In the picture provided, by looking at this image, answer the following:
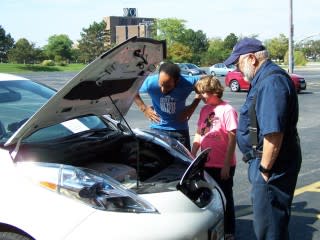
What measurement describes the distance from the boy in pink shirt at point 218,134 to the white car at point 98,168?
0.31m

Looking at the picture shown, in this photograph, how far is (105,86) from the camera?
371 centimetres

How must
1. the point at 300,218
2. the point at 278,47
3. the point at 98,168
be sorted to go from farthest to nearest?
the point at 278,47 < the point at 300,218 < the point at 98,168

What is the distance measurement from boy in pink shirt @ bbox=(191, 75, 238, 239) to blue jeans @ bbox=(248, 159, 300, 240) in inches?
35.4

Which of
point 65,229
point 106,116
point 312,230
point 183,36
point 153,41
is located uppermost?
point 183,36

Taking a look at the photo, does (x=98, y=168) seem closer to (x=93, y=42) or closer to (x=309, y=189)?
(x=309, y=189)

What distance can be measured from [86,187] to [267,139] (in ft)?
3.84

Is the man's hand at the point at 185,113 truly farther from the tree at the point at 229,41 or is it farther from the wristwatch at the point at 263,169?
the tree at the point at 229,41

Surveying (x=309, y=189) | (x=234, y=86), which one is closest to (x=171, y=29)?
(x=234, y=86)

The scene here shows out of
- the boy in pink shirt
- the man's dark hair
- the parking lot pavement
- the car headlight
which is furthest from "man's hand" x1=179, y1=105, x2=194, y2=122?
the car headlight

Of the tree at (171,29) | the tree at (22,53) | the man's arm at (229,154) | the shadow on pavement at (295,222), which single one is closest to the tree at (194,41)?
the tree at (171,29)

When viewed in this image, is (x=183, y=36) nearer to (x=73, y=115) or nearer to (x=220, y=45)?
(x=220, y=45)

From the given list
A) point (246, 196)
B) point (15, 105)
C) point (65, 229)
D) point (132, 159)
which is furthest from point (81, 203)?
point (246, 196)

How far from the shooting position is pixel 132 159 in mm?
3998

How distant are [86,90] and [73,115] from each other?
1.11ft
